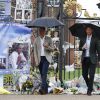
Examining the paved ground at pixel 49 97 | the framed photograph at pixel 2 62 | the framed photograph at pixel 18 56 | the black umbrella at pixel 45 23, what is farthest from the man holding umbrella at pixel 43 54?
the framed photograph at pixel 2 62

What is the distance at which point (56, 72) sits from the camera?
13.5m

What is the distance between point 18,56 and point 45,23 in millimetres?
1356

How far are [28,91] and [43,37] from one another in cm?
160

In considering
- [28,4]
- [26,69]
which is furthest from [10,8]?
[26,69]

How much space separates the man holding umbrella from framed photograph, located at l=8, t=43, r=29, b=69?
0.59m

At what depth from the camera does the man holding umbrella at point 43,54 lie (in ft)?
41.2

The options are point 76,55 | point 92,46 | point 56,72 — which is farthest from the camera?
point 76,55

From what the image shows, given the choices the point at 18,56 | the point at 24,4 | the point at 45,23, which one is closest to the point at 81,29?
the point at 45,23

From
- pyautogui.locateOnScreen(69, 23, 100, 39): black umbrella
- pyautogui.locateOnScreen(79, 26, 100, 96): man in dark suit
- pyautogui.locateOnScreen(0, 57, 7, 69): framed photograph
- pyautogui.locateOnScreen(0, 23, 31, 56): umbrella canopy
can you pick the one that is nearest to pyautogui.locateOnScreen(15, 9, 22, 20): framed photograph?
pyautogui.locateOnScreen(0, 23, 31, 56): umbrella canopy

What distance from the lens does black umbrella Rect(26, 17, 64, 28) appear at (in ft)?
40.8

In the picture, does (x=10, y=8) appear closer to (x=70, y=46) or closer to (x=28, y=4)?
(x=28, y=4)

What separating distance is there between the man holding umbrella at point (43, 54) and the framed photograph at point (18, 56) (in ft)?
1.92

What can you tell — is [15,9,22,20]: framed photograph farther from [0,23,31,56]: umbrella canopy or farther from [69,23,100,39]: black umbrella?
[69,23,100,39]: black umbrella

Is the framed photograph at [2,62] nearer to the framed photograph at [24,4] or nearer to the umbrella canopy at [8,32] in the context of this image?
the umbrella canopy at [8,32]
